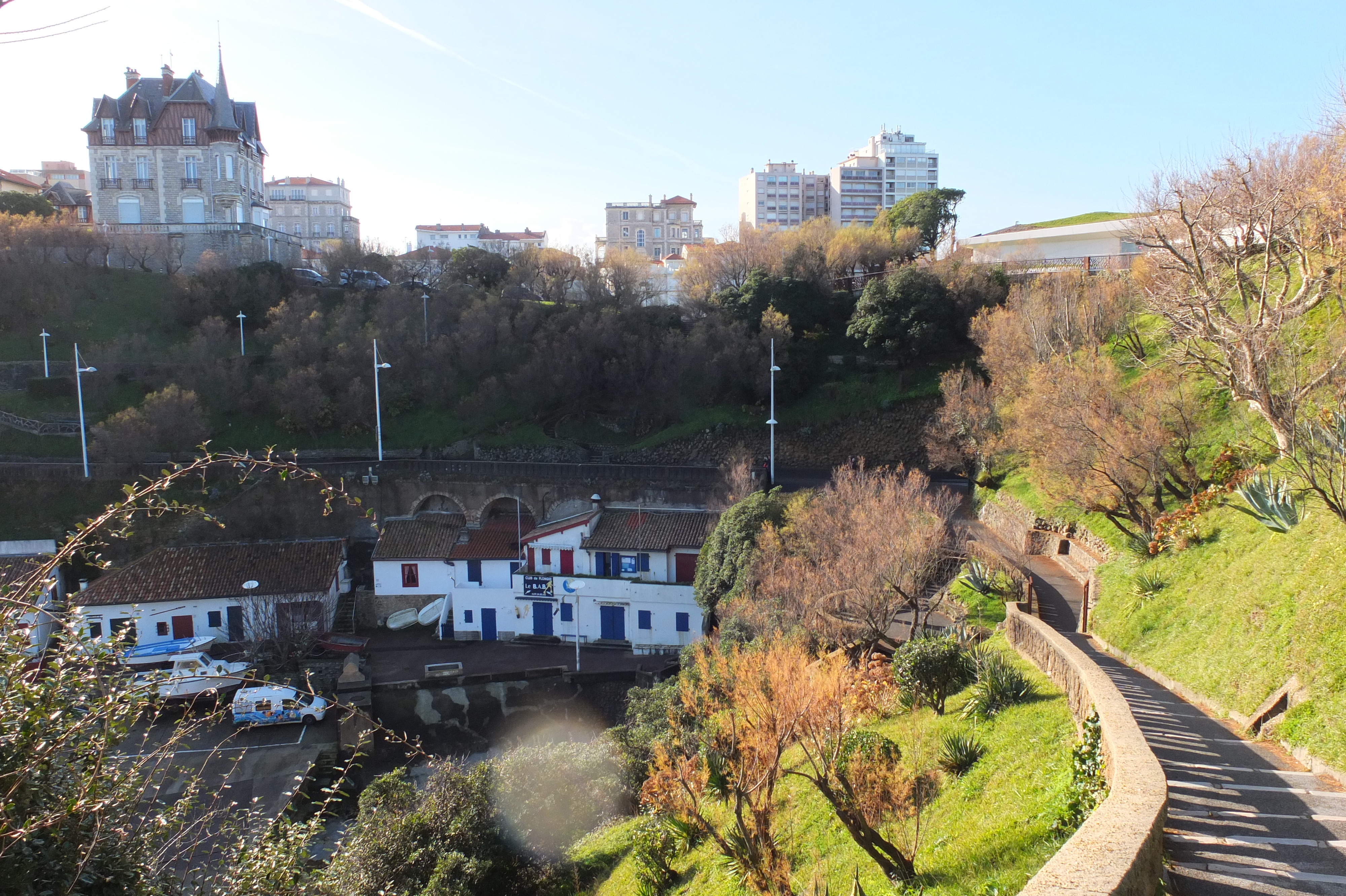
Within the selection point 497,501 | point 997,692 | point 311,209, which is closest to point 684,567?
point 497,501

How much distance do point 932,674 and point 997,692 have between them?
1.57 meters

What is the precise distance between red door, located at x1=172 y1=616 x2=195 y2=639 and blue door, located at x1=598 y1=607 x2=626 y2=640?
13687mm

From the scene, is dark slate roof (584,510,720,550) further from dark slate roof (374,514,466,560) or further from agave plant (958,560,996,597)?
agave plant (958,560,996,597)

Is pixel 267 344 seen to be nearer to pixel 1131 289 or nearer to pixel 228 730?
pixel 228 730

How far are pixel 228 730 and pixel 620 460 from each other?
17252 millimetres

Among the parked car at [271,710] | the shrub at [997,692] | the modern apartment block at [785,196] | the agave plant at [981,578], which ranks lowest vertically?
the parked car at [271,710]

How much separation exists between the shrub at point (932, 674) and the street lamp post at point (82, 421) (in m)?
30.4

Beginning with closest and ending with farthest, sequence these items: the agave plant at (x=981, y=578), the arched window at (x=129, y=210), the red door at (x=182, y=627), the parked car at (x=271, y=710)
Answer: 1. the agave plant at (x=981, y=578)
2. the parked car at (x=271, y=710)
3. the red door at (x=182, y=627)
4. the arched window at (x=129, y=210)

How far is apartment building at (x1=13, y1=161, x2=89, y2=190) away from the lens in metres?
78.2

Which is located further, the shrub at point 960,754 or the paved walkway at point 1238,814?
the shrub at point 960,754

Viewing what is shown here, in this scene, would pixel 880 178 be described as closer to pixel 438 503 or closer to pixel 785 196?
pixel 785 196

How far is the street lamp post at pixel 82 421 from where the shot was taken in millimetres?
31688

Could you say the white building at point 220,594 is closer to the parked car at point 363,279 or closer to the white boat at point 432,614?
the white boat at point 432,614

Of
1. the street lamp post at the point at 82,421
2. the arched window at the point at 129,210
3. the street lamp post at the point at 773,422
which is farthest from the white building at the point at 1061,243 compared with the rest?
the arched window at the point at 129,210
